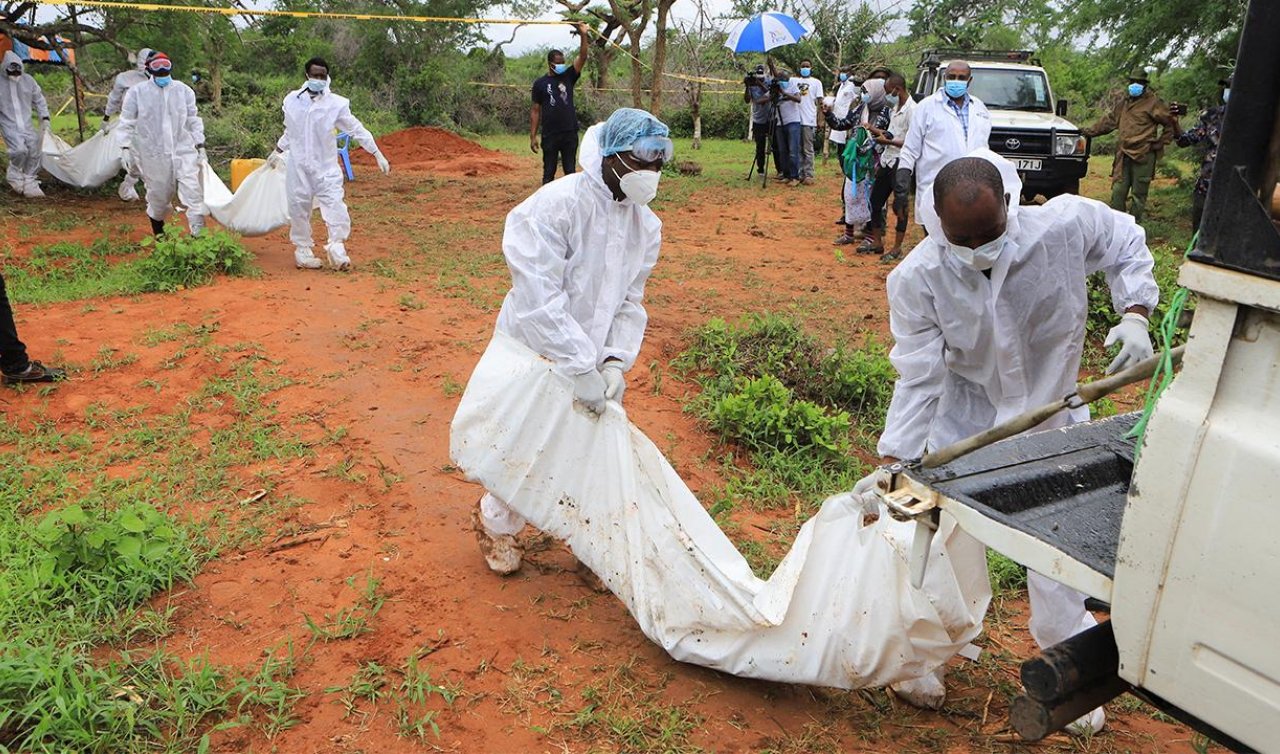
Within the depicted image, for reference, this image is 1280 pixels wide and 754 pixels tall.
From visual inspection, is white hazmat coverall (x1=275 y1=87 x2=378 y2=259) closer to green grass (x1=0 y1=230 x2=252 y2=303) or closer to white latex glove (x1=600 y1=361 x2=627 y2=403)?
green grass (x1=0 y1=230 x2=252 y2=303)

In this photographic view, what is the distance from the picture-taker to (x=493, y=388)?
287cm

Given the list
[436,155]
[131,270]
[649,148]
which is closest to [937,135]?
[649,148]

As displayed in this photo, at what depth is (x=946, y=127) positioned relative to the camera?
7.01 m

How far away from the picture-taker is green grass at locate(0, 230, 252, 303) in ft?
22.1

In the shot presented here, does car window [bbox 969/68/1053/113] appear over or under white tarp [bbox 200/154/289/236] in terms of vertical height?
over

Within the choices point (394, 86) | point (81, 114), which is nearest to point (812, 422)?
point (81, 114)

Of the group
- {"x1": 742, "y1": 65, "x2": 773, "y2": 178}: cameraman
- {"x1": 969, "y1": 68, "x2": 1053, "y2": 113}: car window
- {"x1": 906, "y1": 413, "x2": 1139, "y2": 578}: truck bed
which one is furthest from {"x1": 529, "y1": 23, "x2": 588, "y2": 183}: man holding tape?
{"x1": 906, "y1": 413, "x2": 1139, "y2": 578}: truck bed

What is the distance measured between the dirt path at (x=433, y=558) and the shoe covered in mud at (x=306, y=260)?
0.50 feet

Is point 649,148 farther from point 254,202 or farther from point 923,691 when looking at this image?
point 254,202

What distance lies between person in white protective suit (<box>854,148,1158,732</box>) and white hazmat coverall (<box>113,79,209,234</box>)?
22.9 feet

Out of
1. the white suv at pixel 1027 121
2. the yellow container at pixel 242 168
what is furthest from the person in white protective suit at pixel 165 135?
the white suv at pixel 1027 121

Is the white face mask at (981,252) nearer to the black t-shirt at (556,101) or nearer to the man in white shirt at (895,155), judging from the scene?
the man in white shirt at (895,155)

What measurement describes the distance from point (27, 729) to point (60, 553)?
0.81m

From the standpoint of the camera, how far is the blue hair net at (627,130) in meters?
2.88
